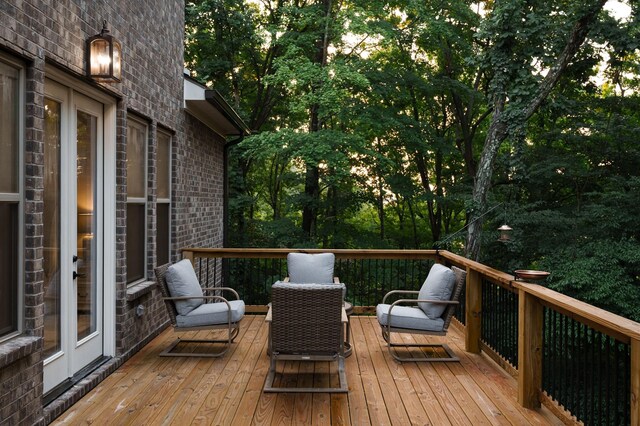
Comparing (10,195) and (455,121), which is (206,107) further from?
(455,121)

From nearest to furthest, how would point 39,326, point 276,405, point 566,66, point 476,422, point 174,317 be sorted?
point 39,326, point 476,422, point 276,405, point 174,317, point 566,66

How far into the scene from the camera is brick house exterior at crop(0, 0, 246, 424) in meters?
3.33

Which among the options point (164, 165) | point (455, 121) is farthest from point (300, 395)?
point (455, 121)

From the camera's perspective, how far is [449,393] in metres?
4.39

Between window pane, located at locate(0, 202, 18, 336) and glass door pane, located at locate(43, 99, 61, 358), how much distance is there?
0.52 m

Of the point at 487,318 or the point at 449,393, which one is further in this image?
the point at 487,318

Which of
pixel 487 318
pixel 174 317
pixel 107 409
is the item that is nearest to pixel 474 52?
pixel 487 318

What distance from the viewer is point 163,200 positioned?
21.7 feet

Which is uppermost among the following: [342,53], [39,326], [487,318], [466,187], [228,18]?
[228,18]

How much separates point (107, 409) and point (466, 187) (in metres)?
9.99

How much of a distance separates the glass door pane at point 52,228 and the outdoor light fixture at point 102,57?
397mm

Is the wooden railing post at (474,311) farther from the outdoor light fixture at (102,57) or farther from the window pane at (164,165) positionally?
the outdoor light fixture at (102,57)

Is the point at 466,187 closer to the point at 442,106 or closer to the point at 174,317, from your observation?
the point at 442,106

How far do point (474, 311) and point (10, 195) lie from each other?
4263 mm
